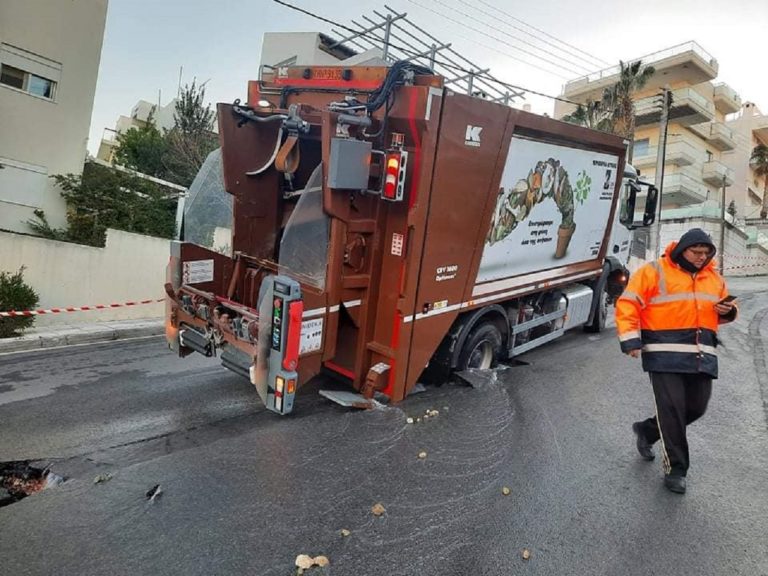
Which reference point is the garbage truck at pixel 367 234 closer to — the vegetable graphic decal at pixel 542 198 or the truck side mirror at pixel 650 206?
the vegetable graphic decal at pixel 542 198

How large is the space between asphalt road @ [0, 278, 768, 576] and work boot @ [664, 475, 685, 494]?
A: 55 millimetres

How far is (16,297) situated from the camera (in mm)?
7457

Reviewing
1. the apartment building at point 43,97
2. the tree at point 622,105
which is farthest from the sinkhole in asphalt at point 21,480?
the tree at point 622,105

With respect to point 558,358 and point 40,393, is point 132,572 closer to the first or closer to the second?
point 40,393

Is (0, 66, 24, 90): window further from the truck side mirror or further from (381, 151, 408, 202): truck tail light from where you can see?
the truck side mirror

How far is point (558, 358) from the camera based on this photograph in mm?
7004

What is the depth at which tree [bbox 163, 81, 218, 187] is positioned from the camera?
1606 cm

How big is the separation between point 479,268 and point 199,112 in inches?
655

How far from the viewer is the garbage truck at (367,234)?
13.4 ft

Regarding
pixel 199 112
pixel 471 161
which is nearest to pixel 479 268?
pixel 471 161

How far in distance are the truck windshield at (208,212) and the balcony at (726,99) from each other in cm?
3966

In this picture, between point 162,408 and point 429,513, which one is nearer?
point 429,513

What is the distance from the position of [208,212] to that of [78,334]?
3350 mm

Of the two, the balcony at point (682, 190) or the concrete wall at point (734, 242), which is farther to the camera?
the balcony at point (682, 190)
